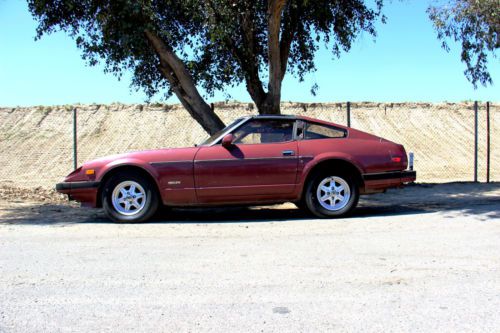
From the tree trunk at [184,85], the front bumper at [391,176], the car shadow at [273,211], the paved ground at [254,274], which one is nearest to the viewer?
the paved ground at [254,274]

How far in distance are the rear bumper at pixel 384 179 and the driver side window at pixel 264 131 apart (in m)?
1.31

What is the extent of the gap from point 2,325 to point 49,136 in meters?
30.6

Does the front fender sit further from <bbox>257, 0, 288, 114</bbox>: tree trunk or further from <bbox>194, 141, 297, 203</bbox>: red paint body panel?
<bbox>257, 0, 288, 114</bbox>: tree trunk

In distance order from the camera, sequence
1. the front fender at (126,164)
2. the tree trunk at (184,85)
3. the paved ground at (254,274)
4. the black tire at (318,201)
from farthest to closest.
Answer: the tree trunk at (184,85)
the black tire at (318,201)
the front fender at (126,164)
the paved ground at (254,274)

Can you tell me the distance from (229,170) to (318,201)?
1.37 metres

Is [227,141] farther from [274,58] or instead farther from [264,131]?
[274,58]

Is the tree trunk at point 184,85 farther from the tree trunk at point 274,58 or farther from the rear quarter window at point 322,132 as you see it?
the rear quarter window at point 322,132

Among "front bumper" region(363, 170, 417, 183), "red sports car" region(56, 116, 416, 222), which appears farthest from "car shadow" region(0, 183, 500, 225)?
"front bumper" region(363, 170, 417, 183)

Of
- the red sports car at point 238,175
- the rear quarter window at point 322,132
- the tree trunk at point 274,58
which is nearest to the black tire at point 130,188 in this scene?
the red sports car at point 238,175

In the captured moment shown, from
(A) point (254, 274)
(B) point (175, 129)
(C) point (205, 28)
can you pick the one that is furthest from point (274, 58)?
(B) point (175, 129)

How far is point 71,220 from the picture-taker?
766 centimetres

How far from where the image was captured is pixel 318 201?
7363mm

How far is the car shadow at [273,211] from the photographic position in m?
7.59

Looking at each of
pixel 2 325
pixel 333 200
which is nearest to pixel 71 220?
pixel 333 200
